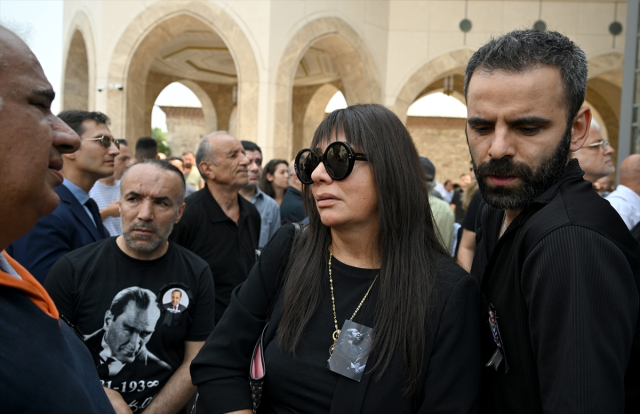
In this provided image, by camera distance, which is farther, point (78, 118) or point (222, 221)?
point (222, 221)

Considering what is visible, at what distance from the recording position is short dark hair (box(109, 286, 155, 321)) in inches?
102

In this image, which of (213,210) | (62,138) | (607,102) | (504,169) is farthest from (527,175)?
(607,102)

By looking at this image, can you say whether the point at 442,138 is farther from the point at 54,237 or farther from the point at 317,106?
the point at 54,237

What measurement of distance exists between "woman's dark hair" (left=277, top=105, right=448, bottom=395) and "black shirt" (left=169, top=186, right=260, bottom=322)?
7.36 ft

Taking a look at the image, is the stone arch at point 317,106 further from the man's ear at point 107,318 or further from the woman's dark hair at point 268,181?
the man's ear at point 107,318

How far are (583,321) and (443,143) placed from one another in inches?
920

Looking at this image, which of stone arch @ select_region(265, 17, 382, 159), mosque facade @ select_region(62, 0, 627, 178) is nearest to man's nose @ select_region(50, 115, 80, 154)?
stone arch @ select_region(265, 17, 382, 159)

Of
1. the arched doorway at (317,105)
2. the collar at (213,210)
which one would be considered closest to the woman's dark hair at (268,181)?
the collar at (213,210)

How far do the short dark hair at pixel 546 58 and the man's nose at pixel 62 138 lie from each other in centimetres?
117

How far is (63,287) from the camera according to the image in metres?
2.58

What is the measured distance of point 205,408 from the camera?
1863mm

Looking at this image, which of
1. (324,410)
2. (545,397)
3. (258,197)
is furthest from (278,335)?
(258,197)

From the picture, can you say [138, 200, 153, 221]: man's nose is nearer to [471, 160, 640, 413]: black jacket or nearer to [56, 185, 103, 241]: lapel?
[56, 185, 103, 241]: lapel

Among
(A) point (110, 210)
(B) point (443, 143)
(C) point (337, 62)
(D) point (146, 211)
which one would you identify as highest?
(C) point (337, 62)
